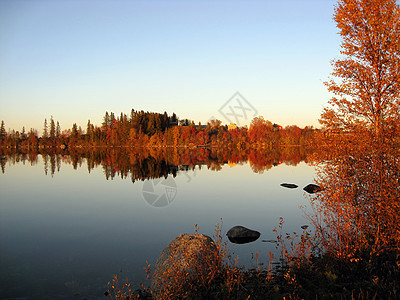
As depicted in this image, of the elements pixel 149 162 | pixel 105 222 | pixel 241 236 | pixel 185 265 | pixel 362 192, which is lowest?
pixel 105 222

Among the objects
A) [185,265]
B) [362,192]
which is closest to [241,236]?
[185,265]

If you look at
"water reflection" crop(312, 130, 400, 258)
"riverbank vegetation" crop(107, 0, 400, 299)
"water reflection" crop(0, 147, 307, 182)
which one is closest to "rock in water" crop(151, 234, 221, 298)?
"riverbank vegetation" crop(107, 0, 400, 299)

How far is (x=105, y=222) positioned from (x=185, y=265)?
13425 mm

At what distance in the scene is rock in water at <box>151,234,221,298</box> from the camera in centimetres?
939

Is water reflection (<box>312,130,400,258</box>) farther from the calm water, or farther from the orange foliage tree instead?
the calm water

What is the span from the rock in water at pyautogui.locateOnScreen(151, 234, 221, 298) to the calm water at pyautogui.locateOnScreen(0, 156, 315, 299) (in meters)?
2.12

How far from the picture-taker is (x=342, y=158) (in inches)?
523

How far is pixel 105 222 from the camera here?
21.7m

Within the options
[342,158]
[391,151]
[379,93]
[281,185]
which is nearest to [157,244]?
[342,158]

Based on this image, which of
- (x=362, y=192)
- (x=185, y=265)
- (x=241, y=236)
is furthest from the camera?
(x=241, y=236)

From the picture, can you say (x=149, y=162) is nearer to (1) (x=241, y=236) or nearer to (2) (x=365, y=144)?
(1) (x=241, y=236)

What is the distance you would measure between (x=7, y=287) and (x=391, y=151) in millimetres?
17596

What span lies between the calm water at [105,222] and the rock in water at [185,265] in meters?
2.12

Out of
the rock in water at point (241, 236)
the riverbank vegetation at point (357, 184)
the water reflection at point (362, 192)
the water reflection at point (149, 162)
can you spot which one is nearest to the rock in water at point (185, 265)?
the riverbank vegetation at point (357, 184)
